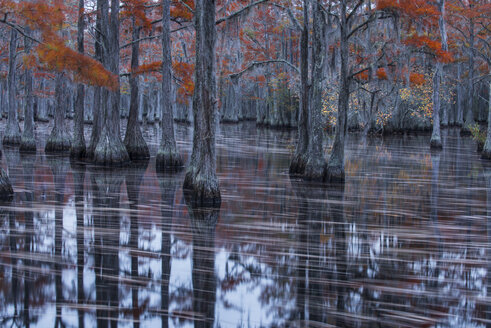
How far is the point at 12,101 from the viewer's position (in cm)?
2159

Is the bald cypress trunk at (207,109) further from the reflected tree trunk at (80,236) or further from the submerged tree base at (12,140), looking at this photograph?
the submerged tree base at (12,140)

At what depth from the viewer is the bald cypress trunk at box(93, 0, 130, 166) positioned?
56.4ft

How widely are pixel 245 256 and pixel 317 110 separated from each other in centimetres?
809

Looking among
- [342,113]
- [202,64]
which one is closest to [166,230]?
[202,64]

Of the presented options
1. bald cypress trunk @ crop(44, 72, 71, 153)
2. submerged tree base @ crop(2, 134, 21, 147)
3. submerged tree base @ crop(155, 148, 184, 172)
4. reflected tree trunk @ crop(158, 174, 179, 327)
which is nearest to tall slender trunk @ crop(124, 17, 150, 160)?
submerged tree base @ crop(155, 148, 184, 172)

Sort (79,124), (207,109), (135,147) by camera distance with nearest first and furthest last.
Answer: (207,109)
(135,147)
(79,124)

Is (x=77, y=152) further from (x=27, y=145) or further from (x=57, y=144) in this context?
(x=27, y=145)

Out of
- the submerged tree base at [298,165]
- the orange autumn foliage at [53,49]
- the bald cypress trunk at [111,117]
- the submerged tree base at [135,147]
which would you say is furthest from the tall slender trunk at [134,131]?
the submerged tree base at [298,165]

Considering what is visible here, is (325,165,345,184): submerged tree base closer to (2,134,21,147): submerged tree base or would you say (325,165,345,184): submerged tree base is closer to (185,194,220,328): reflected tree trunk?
(185,194,220,328): reflected tree trunk

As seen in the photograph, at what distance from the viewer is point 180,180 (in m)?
14.7

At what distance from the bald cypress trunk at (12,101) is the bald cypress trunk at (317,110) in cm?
1299

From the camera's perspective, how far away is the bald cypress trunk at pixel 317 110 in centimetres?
1418

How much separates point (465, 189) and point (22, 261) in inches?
447

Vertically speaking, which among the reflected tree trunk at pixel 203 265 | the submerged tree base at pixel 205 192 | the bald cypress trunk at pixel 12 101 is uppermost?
the bald cypress trunk at pixel 12 101
